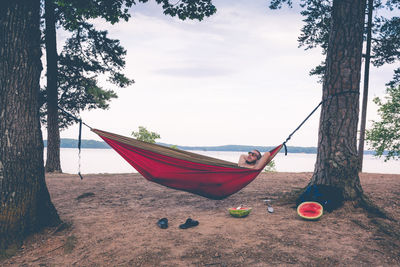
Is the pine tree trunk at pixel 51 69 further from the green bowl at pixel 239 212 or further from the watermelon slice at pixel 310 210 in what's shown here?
the watermelon slice at pixel 310 210

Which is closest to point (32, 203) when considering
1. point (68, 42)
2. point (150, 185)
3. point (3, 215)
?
point (3, 215)

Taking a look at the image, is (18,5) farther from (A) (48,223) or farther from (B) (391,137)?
(B) (391,137)

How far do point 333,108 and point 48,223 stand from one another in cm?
371

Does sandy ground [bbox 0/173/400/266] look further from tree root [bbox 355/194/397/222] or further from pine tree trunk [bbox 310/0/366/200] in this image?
pine tree trunk [bbox 310/0/366/200]

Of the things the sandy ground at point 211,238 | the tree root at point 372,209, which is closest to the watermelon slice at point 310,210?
the sandy ground at point 211,238

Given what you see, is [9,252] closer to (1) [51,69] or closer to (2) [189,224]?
(2) [189,224]

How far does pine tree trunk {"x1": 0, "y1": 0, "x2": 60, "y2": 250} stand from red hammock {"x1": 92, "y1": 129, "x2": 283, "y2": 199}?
31.1 inches

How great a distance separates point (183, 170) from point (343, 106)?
7.29ft

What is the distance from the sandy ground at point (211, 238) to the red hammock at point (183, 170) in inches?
15.3

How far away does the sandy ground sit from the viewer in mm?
2281

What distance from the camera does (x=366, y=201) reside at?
3340mm

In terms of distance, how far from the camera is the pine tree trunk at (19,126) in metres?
2.63

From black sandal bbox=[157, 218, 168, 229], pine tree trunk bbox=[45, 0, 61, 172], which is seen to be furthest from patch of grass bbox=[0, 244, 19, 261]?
pine tree trunk bbox=[45, 0, 61, 172]

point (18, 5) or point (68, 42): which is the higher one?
point (68, 42)
